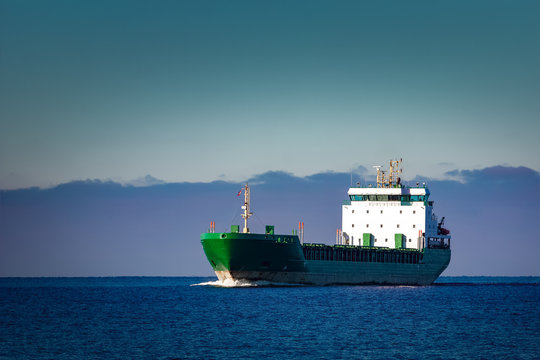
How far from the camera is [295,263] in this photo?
73125 mm

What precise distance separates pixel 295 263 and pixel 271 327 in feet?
90.5

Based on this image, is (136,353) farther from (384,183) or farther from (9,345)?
(384,183)

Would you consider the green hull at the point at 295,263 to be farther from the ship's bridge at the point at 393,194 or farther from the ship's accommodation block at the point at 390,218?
the ship's bridge at the point at 393,194

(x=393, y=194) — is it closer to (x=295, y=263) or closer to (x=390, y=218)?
(x=390, y=218)

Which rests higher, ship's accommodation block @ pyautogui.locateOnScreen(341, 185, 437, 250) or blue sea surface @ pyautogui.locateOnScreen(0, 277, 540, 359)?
ship's accommodation block @ pyautogui.locateOnScreen(341, 185, 437, 250)

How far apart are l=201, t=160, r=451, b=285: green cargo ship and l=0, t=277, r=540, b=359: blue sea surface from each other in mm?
3380

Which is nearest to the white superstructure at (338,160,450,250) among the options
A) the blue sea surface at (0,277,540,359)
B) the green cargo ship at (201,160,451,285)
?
the green cargo ship at (201,160,451,285)

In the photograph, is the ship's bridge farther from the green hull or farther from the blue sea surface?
the blue sea surface

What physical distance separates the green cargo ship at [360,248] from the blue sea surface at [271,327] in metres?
3.38

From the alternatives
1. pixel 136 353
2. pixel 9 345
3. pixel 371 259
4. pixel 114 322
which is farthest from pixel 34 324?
pixel 371 259

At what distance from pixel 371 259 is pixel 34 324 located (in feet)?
140

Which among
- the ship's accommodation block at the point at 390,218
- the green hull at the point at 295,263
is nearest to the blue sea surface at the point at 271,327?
the green hull at the point at 295,263

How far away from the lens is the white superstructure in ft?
288

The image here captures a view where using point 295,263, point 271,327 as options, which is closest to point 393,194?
point 295,263
